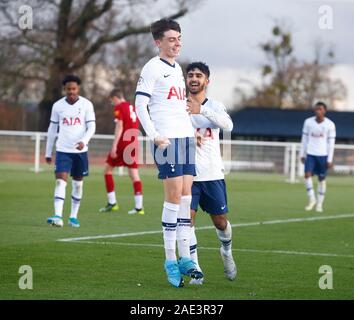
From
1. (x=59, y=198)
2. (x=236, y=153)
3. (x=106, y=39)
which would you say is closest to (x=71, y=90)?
(x=59, y=198)

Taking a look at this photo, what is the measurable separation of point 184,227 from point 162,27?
6.51ft

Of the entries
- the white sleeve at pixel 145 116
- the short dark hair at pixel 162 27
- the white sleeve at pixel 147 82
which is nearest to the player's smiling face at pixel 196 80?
the short dark hair at pixel 162 27

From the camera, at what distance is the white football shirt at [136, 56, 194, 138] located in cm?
995

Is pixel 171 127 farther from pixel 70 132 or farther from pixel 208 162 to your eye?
pixel 70 132

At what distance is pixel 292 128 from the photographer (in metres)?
56.6

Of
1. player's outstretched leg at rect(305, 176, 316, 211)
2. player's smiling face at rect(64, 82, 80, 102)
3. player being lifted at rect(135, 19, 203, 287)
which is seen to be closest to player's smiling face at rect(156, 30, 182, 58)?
player being lifted at rect(135, 19, 203, 287)

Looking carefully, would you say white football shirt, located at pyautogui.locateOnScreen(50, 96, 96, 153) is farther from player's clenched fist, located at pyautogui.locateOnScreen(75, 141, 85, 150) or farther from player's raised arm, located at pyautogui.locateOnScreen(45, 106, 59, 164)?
player's clenched fist, located at pyautogui.locateOnScreen(75, 141, 85, 150)

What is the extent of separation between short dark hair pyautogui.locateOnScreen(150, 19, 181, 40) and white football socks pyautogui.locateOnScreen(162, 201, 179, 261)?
1647 mm

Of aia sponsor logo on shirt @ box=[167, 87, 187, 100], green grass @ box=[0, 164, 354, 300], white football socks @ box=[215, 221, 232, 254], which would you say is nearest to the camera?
green grass @ box=[0, 164, 354, 300]

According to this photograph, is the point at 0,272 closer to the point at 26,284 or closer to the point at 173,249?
the point at 26,284

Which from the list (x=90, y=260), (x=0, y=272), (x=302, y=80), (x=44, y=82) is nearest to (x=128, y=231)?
(x=90, y=260)

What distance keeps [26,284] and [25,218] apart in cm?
784

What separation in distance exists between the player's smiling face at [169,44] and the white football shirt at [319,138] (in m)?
12.8

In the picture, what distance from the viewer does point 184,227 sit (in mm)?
10234
